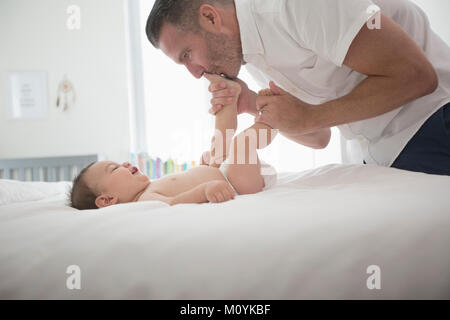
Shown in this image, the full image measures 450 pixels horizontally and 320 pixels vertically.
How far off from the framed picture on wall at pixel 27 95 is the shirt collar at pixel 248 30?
8.54 feet

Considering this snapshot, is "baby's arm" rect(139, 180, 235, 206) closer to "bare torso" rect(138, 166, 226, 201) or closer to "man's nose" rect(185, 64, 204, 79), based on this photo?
"bare torso" rect(138, 166, 226, 201)

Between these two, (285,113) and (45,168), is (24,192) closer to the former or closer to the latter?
(285,113)

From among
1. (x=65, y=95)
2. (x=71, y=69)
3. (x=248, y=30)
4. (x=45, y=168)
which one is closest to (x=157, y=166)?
(x=45, y=168)

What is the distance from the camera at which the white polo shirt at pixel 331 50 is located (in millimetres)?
895

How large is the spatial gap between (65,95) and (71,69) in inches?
10.3

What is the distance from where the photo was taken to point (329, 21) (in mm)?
894

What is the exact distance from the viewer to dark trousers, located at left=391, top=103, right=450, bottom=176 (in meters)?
0.98

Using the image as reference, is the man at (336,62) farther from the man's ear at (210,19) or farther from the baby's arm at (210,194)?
the baby's arm at (210,194)

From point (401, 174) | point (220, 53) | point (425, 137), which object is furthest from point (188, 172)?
point (425, 137)

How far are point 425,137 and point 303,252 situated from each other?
804 mm

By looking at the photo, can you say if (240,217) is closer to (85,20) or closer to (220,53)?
(220,53)

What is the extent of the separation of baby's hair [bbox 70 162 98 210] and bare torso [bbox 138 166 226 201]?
18 cm

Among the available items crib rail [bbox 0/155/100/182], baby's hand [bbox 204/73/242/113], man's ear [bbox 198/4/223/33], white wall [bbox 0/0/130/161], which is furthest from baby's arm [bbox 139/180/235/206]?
white wall [bbox 0/0/130/161]

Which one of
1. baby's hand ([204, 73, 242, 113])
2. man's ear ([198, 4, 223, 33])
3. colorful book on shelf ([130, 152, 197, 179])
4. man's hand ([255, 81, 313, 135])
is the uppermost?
man's ear ([198, 4, 223, 33])
